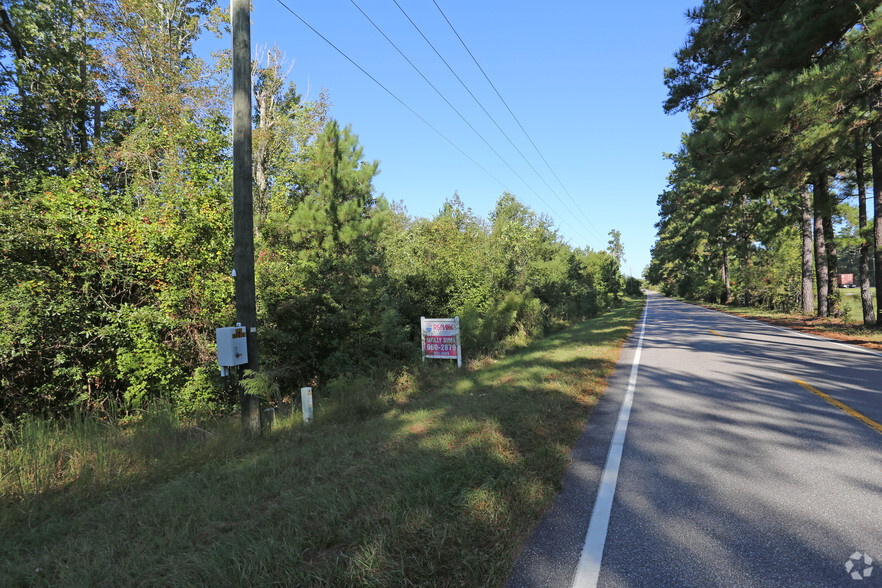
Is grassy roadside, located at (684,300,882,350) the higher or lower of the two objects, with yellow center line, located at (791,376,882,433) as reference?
higher

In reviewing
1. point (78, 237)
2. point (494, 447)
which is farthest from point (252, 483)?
point (78, 237)

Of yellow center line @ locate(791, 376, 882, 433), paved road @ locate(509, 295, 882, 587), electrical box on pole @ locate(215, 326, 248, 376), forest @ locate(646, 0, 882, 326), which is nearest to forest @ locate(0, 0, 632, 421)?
electrical box on pole @ locate(215, 326, 248, 376)

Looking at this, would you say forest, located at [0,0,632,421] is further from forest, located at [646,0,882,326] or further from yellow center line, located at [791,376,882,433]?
forest, located at [646,0,882,326]

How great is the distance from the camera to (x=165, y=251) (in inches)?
296

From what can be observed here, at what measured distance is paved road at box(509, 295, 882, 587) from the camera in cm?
241

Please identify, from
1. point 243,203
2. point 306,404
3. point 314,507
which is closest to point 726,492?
point 314,507

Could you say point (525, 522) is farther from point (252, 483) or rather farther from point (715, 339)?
point (715, 339)

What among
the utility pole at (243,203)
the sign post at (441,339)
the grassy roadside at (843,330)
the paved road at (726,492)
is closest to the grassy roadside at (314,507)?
the paved road at (726,492)

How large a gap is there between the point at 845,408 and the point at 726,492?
365 centimetres

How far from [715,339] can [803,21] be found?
29.6 ft

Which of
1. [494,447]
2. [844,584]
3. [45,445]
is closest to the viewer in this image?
[844,584]

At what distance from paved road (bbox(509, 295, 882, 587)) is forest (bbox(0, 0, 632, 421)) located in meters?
4.35

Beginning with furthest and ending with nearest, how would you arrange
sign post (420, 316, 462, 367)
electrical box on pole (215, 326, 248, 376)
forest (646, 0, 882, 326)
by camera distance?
sign post (420, 316, 462, 367) < forest (646, 0, 882, 326) < electrical box on pole (215, 326, 248, 376)

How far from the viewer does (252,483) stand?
381 cm
